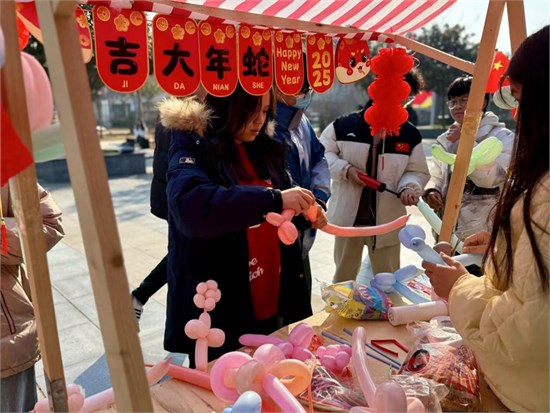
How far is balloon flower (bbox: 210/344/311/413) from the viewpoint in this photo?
1.08m

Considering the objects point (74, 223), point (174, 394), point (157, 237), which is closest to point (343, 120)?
point (174, 394)

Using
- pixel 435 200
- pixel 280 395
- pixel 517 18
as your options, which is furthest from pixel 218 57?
pixel 435 200

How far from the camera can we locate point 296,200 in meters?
1.43

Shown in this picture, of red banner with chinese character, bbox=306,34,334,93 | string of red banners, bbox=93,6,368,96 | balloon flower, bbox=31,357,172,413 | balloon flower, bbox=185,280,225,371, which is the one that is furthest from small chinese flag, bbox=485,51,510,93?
balloon flower, bbox=31,357,172,413

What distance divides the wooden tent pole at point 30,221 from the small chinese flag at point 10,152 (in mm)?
42

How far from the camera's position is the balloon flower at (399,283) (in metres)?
1.84

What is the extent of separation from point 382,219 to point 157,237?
3.12m

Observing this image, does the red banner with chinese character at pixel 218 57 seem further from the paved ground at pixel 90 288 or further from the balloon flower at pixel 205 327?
the paved ground at pixel 90 288

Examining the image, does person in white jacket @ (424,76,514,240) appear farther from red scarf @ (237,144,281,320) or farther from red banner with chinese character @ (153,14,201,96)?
red banner with chinese character @ (153,14,201,96)

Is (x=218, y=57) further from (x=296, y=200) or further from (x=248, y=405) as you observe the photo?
(x=248, y=405)

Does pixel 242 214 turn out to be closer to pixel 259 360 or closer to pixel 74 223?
pixel 259 360

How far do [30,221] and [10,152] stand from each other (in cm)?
20

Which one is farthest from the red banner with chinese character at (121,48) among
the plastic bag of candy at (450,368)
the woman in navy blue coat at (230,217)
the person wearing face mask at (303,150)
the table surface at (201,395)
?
the plastic bag of candy at (450,368)

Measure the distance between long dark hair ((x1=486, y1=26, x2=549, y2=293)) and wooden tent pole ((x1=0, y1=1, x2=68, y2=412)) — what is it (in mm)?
950
